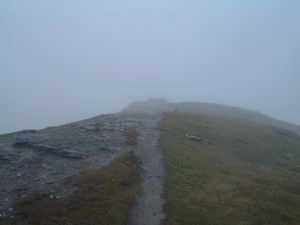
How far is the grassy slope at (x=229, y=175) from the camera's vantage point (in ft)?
68.4

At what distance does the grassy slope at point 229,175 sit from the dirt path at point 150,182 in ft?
3.15

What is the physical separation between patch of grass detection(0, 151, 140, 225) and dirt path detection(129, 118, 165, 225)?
0.88 m

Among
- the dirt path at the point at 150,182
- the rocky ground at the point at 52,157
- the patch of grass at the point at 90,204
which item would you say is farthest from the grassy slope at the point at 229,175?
the rocky ground at the point at 52,157

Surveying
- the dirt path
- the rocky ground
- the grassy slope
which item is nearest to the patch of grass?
the dirt path

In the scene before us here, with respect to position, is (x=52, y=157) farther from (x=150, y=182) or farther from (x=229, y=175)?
(x=229, y=175)

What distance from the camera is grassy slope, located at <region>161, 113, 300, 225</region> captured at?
2086 centimetres

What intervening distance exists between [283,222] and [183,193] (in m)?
8.60

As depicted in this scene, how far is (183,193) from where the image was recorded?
78.5 feet

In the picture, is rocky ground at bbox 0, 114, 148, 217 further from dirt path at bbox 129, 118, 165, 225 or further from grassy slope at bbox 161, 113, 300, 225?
grassy slope at bbox 161, 113, 300, 225

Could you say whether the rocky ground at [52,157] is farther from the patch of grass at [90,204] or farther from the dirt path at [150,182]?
the dirt path at [150,182]

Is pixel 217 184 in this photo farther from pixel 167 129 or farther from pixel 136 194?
pixel 167 129

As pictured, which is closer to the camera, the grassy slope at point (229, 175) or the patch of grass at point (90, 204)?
the patch of grass at point (90, 204)

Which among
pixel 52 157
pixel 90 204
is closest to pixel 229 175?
pixel 90 204

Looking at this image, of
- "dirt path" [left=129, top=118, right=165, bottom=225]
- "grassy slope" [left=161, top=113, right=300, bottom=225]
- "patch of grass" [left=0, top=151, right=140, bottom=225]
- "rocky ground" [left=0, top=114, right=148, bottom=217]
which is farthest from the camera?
"rocky ground" [left=0, top=114, right=148, bottom=217]
